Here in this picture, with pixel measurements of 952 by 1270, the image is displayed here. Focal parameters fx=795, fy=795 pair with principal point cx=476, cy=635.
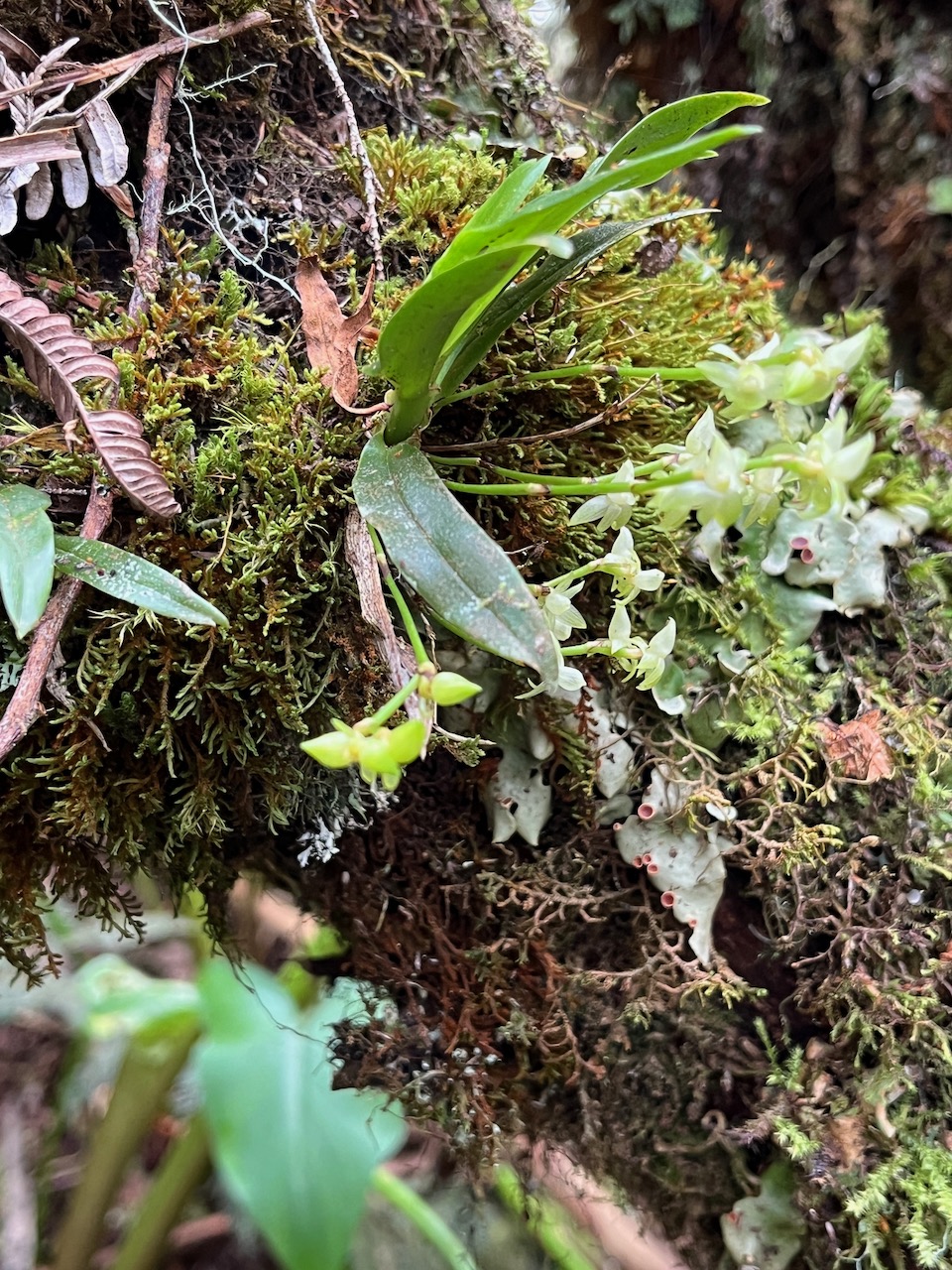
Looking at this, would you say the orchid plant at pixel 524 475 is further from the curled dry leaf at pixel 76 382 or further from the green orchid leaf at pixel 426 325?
the curled dry leaf at pixel 76 382

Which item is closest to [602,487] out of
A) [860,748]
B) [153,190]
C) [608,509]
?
[608,509]

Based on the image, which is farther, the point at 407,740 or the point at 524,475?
the point at 524,475

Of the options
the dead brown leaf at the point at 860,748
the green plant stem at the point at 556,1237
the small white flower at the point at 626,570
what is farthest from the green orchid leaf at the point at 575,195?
the green plant stem at the point at 556,1237

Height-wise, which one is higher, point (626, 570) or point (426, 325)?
point (426, 325)

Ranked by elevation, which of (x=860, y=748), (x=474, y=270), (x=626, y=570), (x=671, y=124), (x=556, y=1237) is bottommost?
(x=556, y=1237)

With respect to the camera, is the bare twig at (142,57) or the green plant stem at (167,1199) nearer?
the bare twig at (142,57)

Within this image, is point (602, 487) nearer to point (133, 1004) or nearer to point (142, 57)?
point (142, 57)
